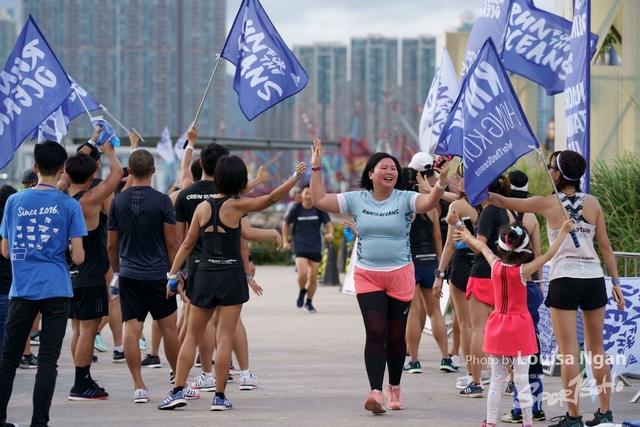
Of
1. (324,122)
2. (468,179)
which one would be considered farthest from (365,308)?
(324,122)

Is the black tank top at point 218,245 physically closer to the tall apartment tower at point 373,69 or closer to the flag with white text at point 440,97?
the flag with white text at point 440,97

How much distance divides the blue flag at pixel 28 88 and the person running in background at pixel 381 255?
3192 mm

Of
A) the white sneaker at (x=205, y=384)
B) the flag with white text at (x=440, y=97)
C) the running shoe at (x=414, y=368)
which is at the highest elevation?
the flag with white text at (x=440, y=97)

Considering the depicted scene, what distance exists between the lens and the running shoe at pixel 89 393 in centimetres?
816

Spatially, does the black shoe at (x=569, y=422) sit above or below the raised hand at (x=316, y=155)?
below

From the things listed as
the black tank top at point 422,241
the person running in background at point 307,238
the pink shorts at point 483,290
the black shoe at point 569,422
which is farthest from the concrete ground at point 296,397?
the person running in background at point 307,238

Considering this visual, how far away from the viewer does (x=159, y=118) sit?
104 meters

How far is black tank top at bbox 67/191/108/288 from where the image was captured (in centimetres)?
817

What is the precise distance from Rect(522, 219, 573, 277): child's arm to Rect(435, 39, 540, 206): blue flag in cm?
60

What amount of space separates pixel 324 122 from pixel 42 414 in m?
150

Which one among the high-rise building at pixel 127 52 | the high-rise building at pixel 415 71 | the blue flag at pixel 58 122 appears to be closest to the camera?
the blue flag at pixel 58 122

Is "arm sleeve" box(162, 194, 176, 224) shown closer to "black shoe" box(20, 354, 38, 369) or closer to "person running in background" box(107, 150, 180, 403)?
"person running in background" box(107, 150, 180, 403)

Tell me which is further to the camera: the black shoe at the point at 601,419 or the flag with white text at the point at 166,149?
the flag with white text at the point at 166,149

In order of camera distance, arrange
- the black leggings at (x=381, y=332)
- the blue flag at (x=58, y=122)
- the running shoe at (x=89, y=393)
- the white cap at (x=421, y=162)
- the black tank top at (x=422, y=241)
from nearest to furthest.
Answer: the black leggings at (x=381, y=332)
the running shoe at (x=89, y=393)
the white cap at (x=421, y=162)
the black tank top at (x=422, y=241)
the blue flag at (x=58, y=122)
